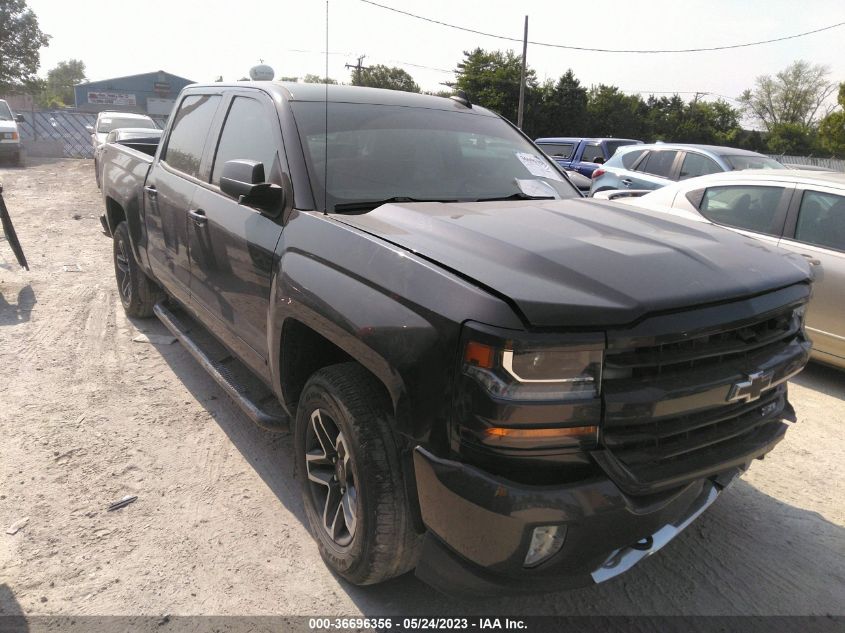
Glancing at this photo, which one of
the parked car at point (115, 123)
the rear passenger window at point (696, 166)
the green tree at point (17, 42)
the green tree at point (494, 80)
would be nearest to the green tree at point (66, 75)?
the green tree at point (17, 42)

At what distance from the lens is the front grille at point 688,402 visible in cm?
183

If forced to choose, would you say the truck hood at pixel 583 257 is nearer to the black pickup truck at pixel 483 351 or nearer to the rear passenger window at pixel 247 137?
the black pickup truck at pixel 483 351

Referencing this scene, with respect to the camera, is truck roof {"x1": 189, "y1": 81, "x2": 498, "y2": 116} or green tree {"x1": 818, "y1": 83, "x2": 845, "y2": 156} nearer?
truck roof {"x1": 189, "y1": 81, "x2": 498, "y2": 116}

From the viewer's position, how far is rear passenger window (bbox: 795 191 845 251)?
470 cm

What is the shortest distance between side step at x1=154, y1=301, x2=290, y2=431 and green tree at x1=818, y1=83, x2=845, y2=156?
3925 centimetres

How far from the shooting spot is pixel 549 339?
174 cm

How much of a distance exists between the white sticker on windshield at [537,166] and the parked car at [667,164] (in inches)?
194

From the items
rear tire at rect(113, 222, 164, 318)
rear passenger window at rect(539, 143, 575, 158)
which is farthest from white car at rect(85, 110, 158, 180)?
rear tire at rect(113, 222, 164, 318)

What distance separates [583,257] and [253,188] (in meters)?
1.44

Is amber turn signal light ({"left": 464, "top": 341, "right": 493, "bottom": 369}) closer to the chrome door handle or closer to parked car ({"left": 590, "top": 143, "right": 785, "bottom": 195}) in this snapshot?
the chrome door handle

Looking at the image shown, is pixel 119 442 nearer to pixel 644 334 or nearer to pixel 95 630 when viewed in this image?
pixel 95 630

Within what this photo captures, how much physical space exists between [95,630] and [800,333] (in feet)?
9.49

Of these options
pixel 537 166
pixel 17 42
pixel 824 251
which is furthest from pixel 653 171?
pixel 17 42

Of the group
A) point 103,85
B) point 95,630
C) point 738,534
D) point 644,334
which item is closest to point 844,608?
point 738,534
